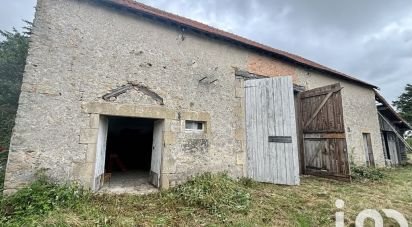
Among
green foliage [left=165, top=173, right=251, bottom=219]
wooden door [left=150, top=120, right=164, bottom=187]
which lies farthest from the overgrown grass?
wooden door [left=150, top=120, right=164, bottom=187]

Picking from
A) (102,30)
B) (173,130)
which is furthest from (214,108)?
(102,30)

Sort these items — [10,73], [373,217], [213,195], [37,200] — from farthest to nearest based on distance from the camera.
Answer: [10,73]
[213,195]
[373,217]
[37,200]

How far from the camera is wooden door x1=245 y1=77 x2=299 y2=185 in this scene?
5.49 metres

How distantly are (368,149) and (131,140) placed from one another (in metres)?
11.0

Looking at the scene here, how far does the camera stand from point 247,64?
256 inches

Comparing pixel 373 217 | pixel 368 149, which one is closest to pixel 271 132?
pixel 373 217

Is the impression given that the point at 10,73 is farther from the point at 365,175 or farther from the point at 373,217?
the point at 365,175

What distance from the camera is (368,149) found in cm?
972

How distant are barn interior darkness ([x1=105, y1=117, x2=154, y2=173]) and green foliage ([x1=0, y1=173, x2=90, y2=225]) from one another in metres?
4.91

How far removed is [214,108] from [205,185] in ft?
6.82

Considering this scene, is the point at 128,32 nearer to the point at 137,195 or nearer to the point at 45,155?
the point at 45,155

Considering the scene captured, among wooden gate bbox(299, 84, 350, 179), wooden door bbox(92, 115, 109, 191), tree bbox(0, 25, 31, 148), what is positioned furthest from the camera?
tree bbox(0, 25, 31, 148)

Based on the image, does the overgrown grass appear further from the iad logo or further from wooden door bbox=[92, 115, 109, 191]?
wooden door bbox=[92, 115, 109, 191]

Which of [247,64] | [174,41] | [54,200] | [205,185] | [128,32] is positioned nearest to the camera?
[54,200]
